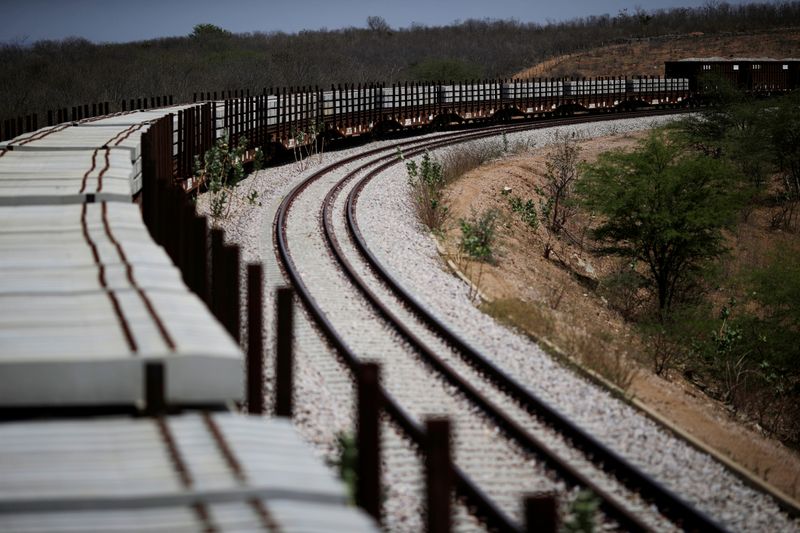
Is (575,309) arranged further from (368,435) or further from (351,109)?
(351,109)

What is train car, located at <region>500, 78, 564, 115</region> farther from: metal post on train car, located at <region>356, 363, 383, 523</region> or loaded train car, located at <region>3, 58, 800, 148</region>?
metal post on train car, located at <region>356, 363, 383, 523</region>

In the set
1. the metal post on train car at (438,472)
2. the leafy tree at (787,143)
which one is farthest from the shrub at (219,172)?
the leafy tree at (787,143)

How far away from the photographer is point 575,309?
749 inches

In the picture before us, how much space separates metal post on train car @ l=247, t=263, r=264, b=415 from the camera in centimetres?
695

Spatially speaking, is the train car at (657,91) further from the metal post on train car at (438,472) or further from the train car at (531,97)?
the metal post on train car at (438,472)

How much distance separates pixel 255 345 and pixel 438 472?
3.19 metres

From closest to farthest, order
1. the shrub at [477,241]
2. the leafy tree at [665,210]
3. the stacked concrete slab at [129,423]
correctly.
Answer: the stacked concrete slab at [129,423]
the shrub at [477,241]
the leafy tree at [665,210]

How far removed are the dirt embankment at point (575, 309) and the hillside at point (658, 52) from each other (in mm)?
79951

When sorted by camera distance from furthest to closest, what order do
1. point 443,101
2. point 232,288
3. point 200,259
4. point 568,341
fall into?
point 443,101
point 568,341
point 200,259
point 232,288

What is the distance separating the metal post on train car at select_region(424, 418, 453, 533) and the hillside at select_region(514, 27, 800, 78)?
347 feet

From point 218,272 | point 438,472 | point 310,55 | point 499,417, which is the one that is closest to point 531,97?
point 499,417

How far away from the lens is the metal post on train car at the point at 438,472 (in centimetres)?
399

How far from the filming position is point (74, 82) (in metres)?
64.8

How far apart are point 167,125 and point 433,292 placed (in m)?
6.01
